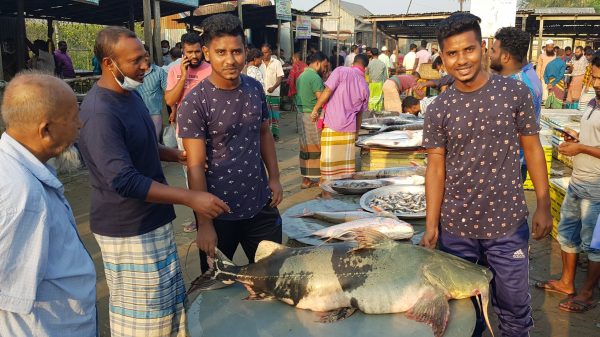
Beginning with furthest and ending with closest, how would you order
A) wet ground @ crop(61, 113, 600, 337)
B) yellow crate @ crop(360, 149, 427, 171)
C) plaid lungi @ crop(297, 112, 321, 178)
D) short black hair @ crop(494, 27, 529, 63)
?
plaid lungi @ crop(297, 112, 321, 178)
yellow crate @ crop(360, 149, 427, 171)
short black hair @ crop(494, 27, 529, 63)
wet ground @ crop(61, 113, 600, 337)

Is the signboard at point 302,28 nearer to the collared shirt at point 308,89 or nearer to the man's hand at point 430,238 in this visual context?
the collared shirt at point 308,89

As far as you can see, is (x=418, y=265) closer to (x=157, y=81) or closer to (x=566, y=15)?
(x=157, y=81)

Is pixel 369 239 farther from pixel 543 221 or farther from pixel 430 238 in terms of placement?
pixel 543 221

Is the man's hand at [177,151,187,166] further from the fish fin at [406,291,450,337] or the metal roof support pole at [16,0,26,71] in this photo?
the metal roof support pole at [16,0,26,71]

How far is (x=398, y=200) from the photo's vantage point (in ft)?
12.7

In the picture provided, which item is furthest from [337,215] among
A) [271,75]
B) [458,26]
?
[271,75]

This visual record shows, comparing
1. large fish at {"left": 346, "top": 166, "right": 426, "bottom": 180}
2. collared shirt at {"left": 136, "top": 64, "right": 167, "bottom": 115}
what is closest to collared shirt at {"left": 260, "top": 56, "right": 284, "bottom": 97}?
collared shirt at {"left": 136, "top": 64, "right": 167, "bottom": 115}

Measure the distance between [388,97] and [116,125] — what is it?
8019 millimetres

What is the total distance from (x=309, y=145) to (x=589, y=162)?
3.91 meters

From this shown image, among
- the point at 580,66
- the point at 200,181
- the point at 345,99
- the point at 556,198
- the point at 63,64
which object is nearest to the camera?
the point at 200,181

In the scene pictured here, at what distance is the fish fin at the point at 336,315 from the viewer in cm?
210

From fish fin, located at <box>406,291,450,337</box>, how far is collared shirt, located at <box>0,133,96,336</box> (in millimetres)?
1293

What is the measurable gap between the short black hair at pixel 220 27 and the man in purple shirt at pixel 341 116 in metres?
3.46

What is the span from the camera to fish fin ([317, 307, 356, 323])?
2.10 m
